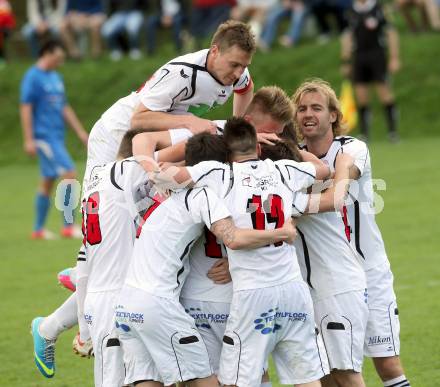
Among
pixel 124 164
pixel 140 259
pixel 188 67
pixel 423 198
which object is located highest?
pixel 188 67

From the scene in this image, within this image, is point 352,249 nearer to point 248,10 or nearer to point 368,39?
point 368,39

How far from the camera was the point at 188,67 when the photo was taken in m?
7.20

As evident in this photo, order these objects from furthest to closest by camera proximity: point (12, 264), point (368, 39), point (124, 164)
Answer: point (368, 39) → point (12, 264) → point (124, 164)

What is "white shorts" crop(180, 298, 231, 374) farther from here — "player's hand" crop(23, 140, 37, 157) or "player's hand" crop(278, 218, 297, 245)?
"player's hand" crop(23, 140, 37, 157)

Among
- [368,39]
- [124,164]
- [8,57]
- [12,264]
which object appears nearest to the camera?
[124,164]

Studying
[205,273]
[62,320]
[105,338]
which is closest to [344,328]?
[205,273]

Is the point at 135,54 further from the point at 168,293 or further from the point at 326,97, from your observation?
the point at 168,293

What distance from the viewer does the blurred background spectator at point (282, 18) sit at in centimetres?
2492

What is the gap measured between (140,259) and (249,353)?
2.52ft

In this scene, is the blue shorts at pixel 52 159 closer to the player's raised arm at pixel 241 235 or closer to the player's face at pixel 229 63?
the player's face at pixel 229 63

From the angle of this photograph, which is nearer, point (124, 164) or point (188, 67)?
point (124, 164)

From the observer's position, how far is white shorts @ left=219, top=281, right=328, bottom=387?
5898 mm

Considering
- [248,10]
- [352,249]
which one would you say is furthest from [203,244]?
[248,10]

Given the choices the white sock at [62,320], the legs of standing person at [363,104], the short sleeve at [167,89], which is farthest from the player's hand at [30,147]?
the legs of standing person at [363,104]
